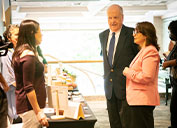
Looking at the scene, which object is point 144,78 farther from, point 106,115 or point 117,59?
point 106,115

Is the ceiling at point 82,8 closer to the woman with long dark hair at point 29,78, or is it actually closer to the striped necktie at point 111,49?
the striped necktie at point 111,49

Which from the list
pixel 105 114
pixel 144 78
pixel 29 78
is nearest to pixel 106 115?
pixel 105 114

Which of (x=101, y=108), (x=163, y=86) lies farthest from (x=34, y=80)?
(x=163, y=86)

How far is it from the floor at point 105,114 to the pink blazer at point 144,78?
187 cm

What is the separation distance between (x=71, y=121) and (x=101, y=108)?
127 inches

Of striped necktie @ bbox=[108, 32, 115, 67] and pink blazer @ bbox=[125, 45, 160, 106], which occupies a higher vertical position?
striped necktie @ bbox=[108, 32, 115, 67]

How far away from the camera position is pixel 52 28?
45.8 feet

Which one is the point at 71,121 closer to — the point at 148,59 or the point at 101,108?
the point at 148,59

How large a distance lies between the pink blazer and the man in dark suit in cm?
22

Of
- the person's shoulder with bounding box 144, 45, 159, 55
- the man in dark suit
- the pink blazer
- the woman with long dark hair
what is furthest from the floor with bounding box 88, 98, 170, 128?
the woman with long dark hair

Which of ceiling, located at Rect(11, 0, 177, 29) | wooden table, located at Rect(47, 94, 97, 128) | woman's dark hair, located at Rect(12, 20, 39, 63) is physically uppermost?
ceiling, located at Rect(11, 0, 177, 29)

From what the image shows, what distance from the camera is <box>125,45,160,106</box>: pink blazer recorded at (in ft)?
6.90

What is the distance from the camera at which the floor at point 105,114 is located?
13.2 ft

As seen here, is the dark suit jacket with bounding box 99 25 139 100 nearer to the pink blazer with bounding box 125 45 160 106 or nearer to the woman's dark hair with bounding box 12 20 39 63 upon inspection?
the pink blazer with bounding box 125 45 160 106
